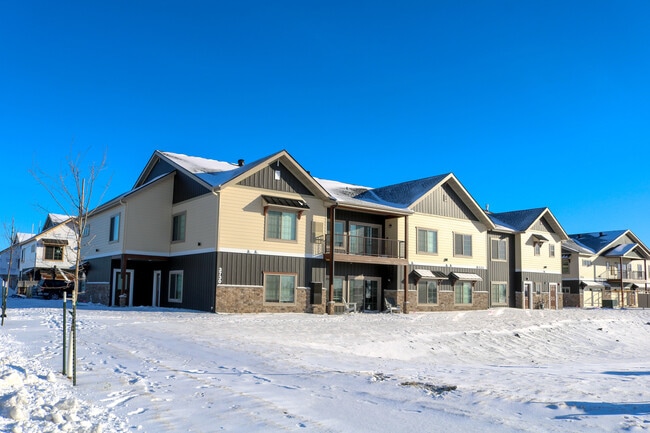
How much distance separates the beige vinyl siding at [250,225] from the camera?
24.9m

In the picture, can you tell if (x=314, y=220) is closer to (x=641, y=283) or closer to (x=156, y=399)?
(x=156, y=399)

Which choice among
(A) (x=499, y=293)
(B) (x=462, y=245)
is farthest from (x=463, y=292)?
(A) (x=499, y=293)

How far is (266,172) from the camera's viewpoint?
2628 centimetres

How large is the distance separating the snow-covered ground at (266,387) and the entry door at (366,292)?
10389 mm

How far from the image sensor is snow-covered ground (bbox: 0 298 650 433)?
6844 millimetres

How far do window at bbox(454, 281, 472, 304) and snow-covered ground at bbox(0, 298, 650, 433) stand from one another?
15287 millimetres

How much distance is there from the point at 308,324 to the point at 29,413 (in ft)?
50.7

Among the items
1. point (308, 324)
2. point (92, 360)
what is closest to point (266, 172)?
point (308, 324)

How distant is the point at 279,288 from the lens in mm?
26422

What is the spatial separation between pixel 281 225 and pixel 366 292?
690 centimetres

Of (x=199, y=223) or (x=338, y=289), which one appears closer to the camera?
(x=199, y=223)

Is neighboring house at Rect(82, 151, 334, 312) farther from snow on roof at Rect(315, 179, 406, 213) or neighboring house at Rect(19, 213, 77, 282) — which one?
neighboring house at Rect(19, 213, 77, 282)

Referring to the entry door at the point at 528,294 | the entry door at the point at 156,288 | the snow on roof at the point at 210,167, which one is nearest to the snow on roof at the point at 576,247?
the entry door at the point at 528,294

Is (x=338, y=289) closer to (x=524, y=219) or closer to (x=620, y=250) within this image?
(x=524, y=219)
